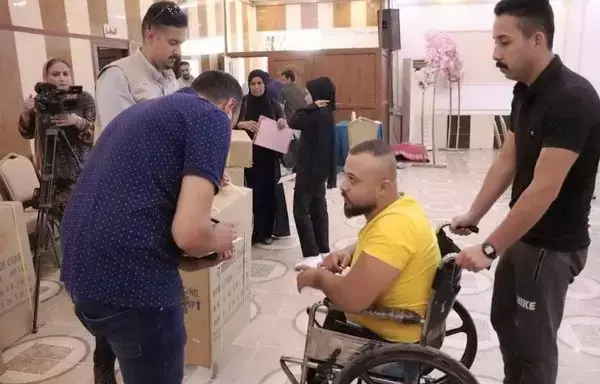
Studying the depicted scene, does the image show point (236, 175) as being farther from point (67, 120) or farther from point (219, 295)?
point (219, 295)

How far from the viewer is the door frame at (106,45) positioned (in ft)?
15.9

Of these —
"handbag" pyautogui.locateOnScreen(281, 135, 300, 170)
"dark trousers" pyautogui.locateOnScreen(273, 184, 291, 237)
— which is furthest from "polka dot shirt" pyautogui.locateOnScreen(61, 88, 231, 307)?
"handbag" pyautogui.locateOnScreen(281, 135, 300, 170)

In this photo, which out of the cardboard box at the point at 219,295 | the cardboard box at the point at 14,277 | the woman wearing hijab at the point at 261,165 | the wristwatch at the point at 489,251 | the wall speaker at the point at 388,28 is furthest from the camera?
the wall speaker at the point at 388,28

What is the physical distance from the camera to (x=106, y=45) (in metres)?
5.06

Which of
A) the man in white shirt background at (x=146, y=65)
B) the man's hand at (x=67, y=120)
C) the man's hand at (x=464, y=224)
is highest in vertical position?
the man in white shirt background at (x=146, y=65)

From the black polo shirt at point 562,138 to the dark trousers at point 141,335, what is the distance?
1.11 meters

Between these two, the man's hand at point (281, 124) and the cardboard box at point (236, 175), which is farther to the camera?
the man's hand at point (281, 124)

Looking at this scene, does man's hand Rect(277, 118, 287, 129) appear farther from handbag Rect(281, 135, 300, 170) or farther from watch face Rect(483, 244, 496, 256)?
watch face Rect(483, 244, 496, 256)

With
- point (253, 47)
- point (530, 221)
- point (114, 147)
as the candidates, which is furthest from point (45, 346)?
point (253, 47)

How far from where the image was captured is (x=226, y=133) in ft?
4.22

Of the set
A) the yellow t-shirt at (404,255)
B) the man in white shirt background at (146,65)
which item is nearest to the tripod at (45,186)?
the man in white shirt background at (146,65)

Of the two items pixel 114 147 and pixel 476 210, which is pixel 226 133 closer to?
pixel 114 147

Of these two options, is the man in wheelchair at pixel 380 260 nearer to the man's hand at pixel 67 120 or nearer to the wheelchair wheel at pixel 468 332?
the wheelchair wheel at pixel 468 332

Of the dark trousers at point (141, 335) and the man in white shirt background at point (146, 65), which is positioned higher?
the man in white shirt background at point (146, 65)
